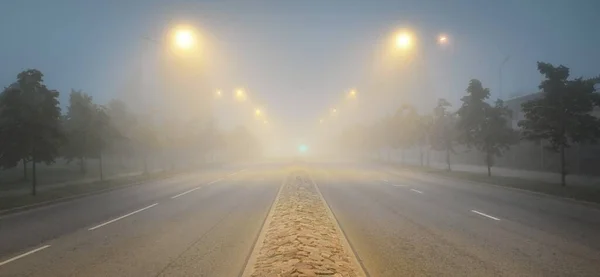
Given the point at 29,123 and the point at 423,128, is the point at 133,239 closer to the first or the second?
the point at 29,123

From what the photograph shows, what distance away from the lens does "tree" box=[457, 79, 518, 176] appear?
27992mm

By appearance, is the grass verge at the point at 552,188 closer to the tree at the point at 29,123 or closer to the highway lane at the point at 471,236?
the highway lane at the point at 471,236

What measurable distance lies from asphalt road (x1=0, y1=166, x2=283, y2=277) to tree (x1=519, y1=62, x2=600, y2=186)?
14.1m

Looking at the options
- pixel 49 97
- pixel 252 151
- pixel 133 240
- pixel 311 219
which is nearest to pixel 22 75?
pixel 49 97

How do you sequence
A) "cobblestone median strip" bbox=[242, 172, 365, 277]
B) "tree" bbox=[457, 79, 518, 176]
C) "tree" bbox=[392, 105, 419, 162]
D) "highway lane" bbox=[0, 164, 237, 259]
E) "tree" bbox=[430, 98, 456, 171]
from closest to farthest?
"cobblestone median strip" bbox=[242, 172, 365, 277] → "highway lane" bbox=[0, 164, 237, 259] → "tree" bbox=[457, 79, 518, 176] → "tree" bbox=[430, 98, 456, 171] → "tree" bbox=[392, 105, 419, 162]

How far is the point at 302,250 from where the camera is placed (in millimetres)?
7926

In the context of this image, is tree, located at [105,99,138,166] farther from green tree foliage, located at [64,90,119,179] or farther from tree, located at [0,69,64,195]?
tree, located at [0,69,64,195]

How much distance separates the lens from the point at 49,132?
21.0 meters

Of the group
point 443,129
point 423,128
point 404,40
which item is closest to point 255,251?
point 404,40

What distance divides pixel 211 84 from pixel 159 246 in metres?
73.7

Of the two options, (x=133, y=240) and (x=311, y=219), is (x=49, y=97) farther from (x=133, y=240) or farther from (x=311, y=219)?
(x=311, y=219)

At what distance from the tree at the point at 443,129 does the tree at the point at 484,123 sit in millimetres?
6399

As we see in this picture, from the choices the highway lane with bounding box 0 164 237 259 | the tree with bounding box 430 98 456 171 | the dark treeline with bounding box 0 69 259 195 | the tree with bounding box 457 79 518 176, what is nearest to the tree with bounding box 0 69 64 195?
the dark treeline with bounding box 0 69 259 195

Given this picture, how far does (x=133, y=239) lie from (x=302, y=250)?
442 centimetres
